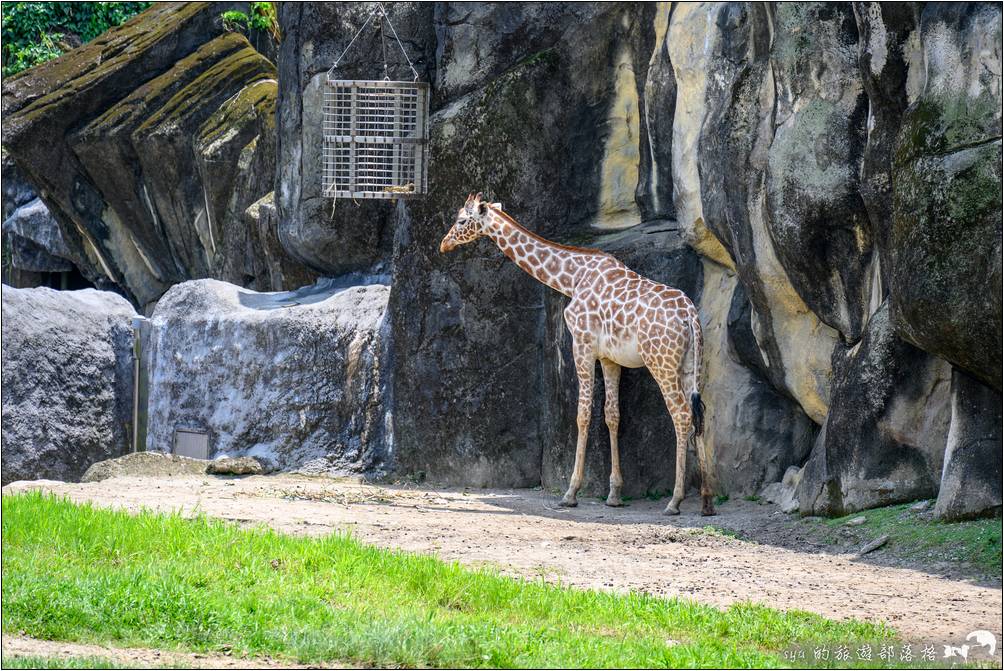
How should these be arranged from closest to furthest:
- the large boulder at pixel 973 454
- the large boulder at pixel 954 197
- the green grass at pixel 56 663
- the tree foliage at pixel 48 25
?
1. the green grass at pixel 56 663
2. the large boulder at pixel 954 197
3. the large boulder at pixel 973 454
4. the tree foliage at pixel 48 25

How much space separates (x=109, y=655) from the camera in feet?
17.7

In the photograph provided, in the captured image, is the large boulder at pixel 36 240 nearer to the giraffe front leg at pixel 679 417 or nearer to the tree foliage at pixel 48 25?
the tree foliage at pixel 48 25

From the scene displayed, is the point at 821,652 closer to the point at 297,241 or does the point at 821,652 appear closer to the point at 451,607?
the point at 451,607

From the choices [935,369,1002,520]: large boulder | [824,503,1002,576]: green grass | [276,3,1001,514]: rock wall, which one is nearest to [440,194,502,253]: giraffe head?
[276,3,1001,514]: rock wall

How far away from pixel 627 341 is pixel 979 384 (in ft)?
10.0

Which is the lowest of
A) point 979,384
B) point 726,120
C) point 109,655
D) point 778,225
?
point 109,655

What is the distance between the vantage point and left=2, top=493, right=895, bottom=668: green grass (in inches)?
220

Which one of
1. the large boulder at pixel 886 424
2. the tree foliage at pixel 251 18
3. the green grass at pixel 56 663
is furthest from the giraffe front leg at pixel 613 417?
the tree foliage at pixel 251 18

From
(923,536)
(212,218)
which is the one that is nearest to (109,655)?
(923,536)

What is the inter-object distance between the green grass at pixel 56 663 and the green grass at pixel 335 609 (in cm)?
44

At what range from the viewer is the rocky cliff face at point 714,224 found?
789 cm

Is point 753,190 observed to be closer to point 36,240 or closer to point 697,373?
point 697,373

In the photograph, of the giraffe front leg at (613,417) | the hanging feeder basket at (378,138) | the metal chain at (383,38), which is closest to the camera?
the giraffe front leg at (613,417)

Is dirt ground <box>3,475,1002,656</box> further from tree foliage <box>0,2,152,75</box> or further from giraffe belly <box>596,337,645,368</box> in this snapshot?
tree foliage <box>0,2,152,75</box>
